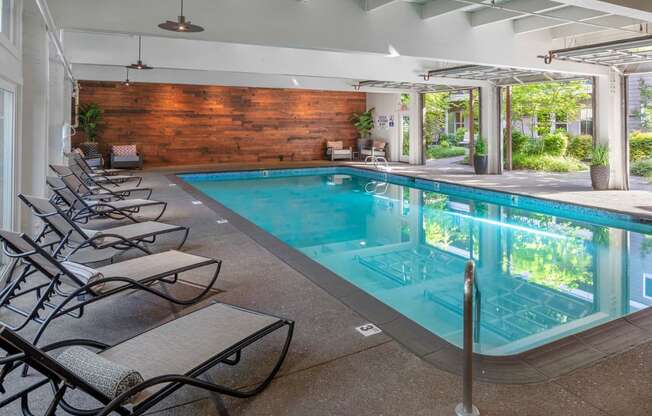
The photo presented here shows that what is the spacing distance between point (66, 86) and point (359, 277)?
28.9ft

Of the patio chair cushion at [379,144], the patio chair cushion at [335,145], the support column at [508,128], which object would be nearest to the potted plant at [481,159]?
the support column at [508,128]

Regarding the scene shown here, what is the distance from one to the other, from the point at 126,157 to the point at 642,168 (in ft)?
48.5

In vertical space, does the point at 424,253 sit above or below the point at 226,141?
below

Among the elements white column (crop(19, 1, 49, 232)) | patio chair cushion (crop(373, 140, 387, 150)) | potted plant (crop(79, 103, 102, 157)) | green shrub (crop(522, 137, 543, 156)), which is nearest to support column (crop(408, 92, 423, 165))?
patio chair cushion (crop(373, 140, 387, 150))

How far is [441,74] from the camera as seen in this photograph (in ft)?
38.2

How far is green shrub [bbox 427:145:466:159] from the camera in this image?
18344 millimetres

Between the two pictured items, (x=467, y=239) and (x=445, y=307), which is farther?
(x=467, y=239)

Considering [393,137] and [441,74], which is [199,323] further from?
[393,137]

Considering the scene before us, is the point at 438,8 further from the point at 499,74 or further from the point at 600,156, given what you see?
the point at 600,156

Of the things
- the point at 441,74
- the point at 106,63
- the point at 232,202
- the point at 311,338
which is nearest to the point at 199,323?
the point at 311,338

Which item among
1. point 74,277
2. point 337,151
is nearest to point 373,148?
point 337,151

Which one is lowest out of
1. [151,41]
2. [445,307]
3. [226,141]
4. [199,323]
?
[445,307]

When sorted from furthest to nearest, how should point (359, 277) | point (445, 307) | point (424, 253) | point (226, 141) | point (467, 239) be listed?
point (226, 141), point (467, 239), point (424, 253), point (359, 277), point (445, 307)

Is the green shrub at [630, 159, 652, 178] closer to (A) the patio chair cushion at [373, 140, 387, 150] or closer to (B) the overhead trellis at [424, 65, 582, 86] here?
(B) the overhead trellis at [424, 65, 582, 86]
